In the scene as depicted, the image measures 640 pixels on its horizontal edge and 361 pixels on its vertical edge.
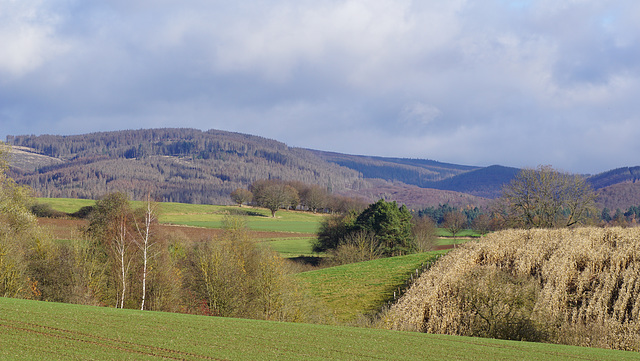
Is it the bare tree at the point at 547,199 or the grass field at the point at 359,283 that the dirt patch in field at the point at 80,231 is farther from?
the bare tree at the point at 547,199

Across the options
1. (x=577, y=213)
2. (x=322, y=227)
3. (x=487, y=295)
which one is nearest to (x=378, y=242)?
(x=322, y=227)

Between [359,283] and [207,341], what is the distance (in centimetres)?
3532

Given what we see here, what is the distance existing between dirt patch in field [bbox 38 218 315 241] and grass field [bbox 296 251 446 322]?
18.8 meters

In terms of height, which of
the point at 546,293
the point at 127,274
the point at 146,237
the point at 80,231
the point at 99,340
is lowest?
the point at 127,274

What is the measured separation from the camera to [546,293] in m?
29.9

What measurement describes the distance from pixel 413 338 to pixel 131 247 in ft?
112

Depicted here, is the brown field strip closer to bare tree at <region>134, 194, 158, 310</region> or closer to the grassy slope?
the grassy slope

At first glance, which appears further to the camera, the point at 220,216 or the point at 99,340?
the point at 220,216

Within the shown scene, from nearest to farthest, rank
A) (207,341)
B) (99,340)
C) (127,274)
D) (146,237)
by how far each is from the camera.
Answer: (99,340) < (207,341) < (146,237) < (127,274)

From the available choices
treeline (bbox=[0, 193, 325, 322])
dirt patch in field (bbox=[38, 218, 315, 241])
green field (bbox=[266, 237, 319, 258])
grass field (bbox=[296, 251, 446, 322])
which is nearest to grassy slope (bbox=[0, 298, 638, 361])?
treeline (bbox=[0, 193, 325, 322])

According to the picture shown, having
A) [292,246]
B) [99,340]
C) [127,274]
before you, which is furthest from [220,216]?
[99,340]

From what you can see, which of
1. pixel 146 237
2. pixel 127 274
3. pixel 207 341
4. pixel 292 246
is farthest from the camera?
pixel 292 246

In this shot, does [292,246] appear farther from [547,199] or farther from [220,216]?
[220,216]

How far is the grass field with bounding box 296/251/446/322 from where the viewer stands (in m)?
41.9
